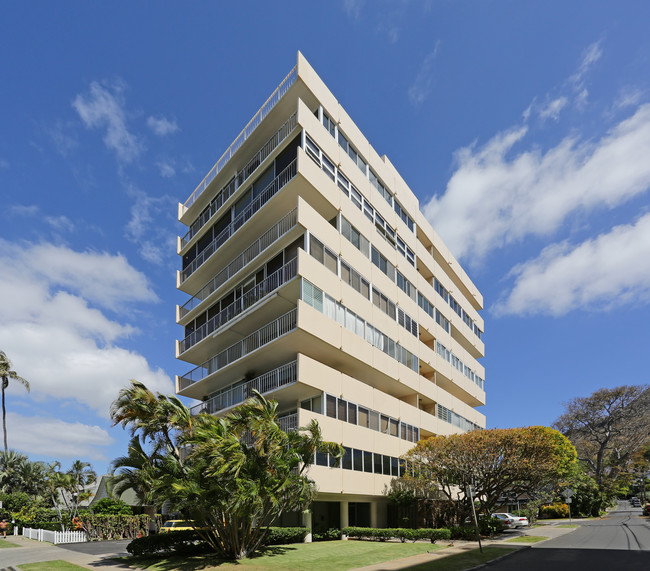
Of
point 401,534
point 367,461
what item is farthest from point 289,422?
point 401,534

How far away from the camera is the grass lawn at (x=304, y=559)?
1938cm

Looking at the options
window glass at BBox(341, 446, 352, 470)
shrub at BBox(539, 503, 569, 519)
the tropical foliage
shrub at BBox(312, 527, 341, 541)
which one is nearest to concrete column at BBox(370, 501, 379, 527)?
shrub at BBox(312, 527, 341, 541)

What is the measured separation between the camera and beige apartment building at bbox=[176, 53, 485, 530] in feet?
93.2

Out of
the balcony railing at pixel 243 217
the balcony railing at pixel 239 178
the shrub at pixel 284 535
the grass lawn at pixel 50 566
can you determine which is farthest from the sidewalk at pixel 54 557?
the balcony railing at pixel 239 178

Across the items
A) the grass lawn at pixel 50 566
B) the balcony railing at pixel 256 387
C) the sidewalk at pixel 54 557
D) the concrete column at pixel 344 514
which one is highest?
the balcony railing at pixel 256 387

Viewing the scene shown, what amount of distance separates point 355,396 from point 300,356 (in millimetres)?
5723

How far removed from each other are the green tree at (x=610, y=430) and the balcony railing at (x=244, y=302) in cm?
6110

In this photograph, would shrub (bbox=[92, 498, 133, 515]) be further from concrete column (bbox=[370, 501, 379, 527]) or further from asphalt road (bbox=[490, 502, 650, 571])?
asphalt road (bbox=[490, 502, 650, 571])

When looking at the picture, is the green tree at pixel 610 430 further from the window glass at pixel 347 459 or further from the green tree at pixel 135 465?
the green tree at pixel 135 465

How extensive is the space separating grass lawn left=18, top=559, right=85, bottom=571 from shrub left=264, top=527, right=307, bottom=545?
832 centimetres

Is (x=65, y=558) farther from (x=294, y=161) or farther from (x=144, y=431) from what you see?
(x=294, y=161)

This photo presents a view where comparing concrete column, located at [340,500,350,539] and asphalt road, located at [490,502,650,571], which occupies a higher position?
concrete column, located at [340,500,350,539]

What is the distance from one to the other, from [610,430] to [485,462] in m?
54.7

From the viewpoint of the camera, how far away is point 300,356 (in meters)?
26.6
